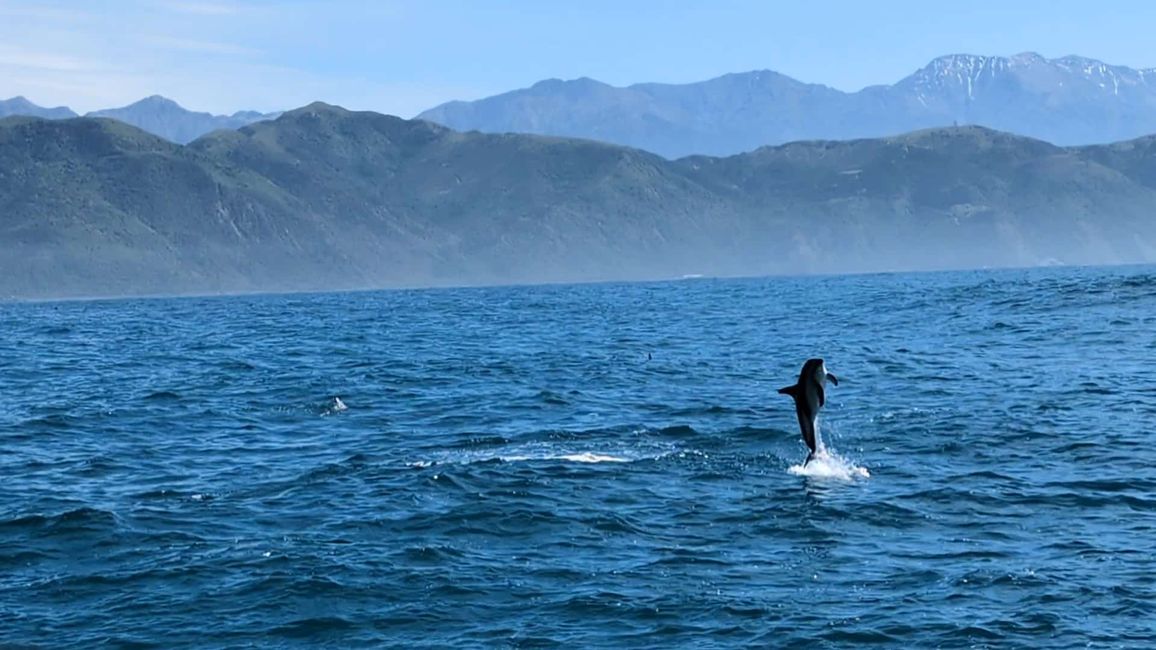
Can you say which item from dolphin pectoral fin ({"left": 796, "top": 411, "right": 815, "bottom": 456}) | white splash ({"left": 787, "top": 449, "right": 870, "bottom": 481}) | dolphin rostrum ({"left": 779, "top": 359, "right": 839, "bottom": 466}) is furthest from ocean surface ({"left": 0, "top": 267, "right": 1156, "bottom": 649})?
dolphin rostrum ({"left": 779, "top": 359, "right": 839, "bottom": 466})

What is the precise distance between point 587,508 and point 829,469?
23.6 ft

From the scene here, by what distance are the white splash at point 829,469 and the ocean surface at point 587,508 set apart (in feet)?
0.42

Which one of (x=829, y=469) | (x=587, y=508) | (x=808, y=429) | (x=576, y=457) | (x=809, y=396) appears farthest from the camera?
(x=576, y=457)

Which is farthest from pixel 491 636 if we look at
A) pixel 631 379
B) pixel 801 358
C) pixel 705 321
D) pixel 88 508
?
pixel 705 321

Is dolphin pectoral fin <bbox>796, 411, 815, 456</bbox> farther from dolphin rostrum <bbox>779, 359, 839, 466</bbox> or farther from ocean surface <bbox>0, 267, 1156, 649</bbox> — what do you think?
ocean surface <bbox>0, 267, 1156, 649</bbox>

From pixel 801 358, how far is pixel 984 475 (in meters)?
34.9

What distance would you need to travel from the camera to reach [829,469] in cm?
3512

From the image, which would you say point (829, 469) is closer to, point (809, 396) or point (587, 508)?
point (809, 396)

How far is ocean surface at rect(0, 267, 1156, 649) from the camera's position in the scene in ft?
75.8

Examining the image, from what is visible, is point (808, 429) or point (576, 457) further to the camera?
point (576, 457)

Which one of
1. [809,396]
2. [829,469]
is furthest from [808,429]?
[829,469]

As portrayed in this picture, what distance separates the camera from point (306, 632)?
22.8 metres

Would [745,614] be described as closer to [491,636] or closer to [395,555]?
[491,636]

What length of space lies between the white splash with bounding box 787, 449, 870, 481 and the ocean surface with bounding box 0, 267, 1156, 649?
0.13 m
